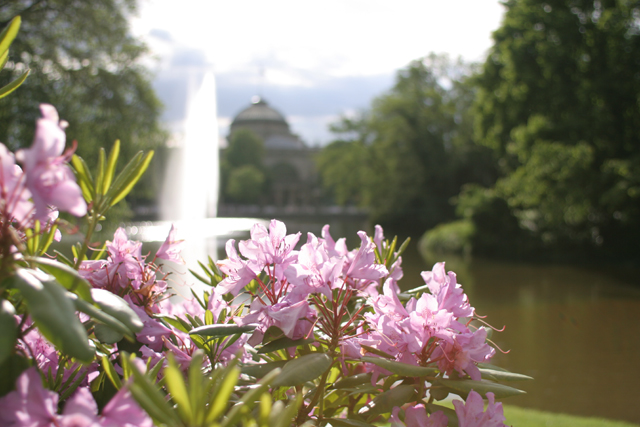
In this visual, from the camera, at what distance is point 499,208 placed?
2111 centimetres

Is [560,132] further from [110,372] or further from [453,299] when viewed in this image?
[110,372]

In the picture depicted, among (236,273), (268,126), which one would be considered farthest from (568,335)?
(268,126)

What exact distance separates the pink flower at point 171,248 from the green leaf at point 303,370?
1.34 ft

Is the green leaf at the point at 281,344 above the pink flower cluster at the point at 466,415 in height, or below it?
above

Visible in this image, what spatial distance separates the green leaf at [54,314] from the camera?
556 mm

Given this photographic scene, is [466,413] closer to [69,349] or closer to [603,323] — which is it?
[69,349]

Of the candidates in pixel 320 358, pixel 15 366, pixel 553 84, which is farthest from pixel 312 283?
pixel 553 84

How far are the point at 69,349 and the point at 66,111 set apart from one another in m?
13.2

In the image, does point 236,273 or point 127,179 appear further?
point 236,273

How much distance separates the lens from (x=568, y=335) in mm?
8789

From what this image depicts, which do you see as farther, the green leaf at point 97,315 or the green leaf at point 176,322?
the green leaf at point 176,322

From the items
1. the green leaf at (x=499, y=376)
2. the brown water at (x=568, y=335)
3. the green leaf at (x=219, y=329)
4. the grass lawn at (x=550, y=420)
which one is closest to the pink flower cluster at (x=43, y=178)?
the green leaf at (x=219, y=329)

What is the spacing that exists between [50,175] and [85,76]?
13.9 meters

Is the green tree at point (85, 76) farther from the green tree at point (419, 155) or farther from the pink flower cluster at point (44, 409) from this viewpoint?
the green tree at point (419, 155)
